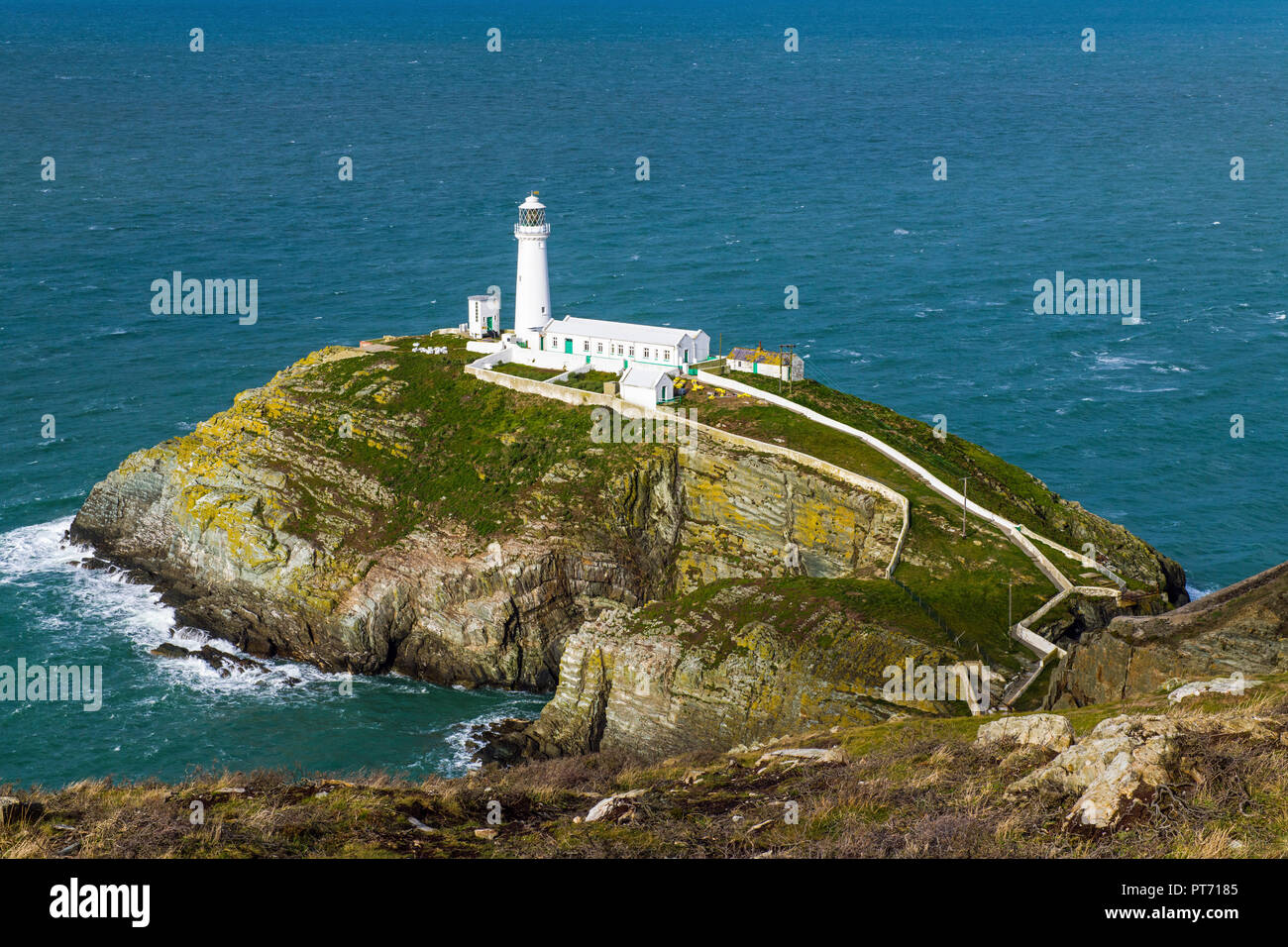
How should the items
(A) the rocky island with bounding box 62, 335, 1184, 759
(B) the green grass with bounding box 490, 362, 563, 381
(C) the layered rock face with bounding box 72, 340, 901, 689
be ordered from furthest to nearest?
(B) the green grass with bounding box 490, 362, 563, 381, (C) the layered rock face with bounding box 72, 340, 901, 689, (A) the rocky island with bounding box 62, 335, 1184, 759

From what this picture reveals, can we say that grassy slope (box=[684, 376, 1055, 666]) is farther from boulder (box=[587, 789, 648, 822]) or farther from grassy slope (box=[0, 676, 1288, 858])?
boulder (box=[587, 789, 648, 822])

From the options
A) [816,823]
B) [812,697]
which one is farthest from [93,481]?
[816,823]

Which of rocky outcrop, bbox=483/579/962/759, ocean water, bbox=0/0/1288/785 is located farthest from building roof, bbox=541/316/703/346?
rocky outcrop, bbox=483/579/962/759

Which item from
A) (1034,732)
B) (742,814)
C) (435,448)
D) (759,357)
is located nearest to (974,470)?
(759,357)

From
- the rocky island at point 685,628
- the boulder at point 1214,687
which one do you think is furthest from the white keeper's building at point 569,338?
the boulder at point 1214,687

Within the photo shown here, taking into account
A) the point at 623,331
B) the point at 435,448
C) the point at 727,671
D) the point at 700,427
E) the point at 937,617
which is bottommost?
the point at 727,671

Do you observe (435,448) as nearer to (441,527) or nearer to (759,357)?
(441,527)
